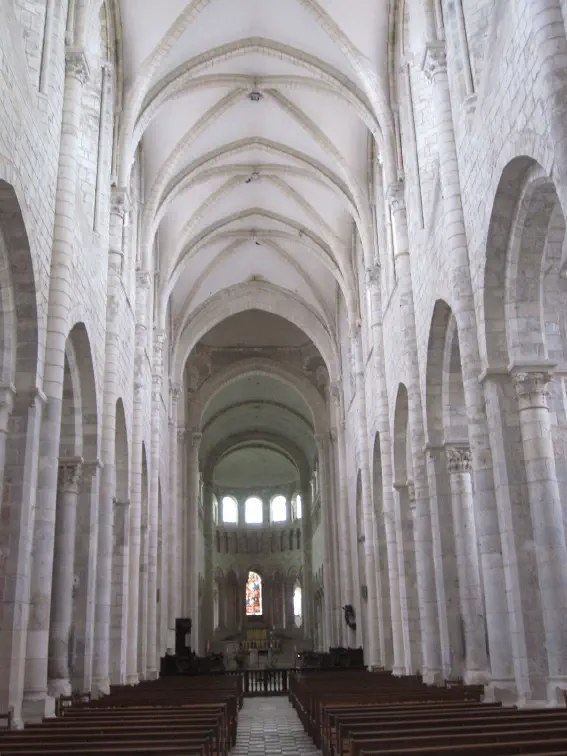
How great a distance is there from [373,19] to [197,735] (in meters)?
17.3

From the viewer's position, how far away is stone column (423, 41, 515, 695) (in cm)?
1188

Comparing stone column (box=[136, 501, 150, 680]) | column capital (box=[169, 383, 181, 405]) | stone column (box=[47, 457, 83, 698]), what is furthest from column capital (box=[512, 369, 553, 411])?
column capital (box=[169, 383, 181, 405])

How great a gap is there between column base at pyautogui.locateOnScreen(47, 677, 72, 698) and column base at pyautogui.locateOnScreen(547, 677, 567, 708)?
A: 7.99m

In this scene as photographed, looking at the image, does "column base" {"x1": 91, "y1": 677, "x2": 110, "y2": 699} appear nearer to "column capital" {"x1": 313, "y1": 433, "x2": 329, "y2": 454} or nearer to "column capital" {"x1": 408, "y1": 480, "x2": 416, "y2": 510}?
"column capital" {"x1": 408, "y1": 480, "x2": 416, "y2": 510}

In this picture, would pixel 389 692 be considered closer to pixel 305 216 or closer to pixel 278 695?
pixel 278 695

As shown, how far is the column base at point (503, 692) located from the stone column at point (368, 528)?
1205cm

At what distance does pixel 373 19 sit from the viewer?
1950 centimetres

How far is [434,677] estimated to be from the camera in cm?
1602

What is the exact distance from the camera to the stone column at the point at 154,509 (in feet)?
78.6

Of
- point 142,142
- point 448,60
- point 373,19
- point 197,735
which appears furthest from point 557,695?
point 142,142

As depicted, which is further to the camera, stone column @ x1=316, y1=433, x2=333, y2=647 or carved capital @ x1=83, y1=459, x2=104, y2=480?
stone column @ x1=316, y1=433, x2=333, y2=647

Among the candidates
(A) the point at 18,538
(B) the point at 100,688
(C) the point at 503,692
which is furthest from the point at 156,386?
(C) the point at 503,692

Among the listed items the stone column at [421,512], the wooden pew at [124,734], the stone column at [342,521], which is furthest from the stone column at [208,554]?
the wooden pew at [124,734]

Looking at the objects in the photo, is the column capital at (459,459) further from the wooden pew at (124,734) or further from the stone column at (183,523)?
the stone column at (183,523)
